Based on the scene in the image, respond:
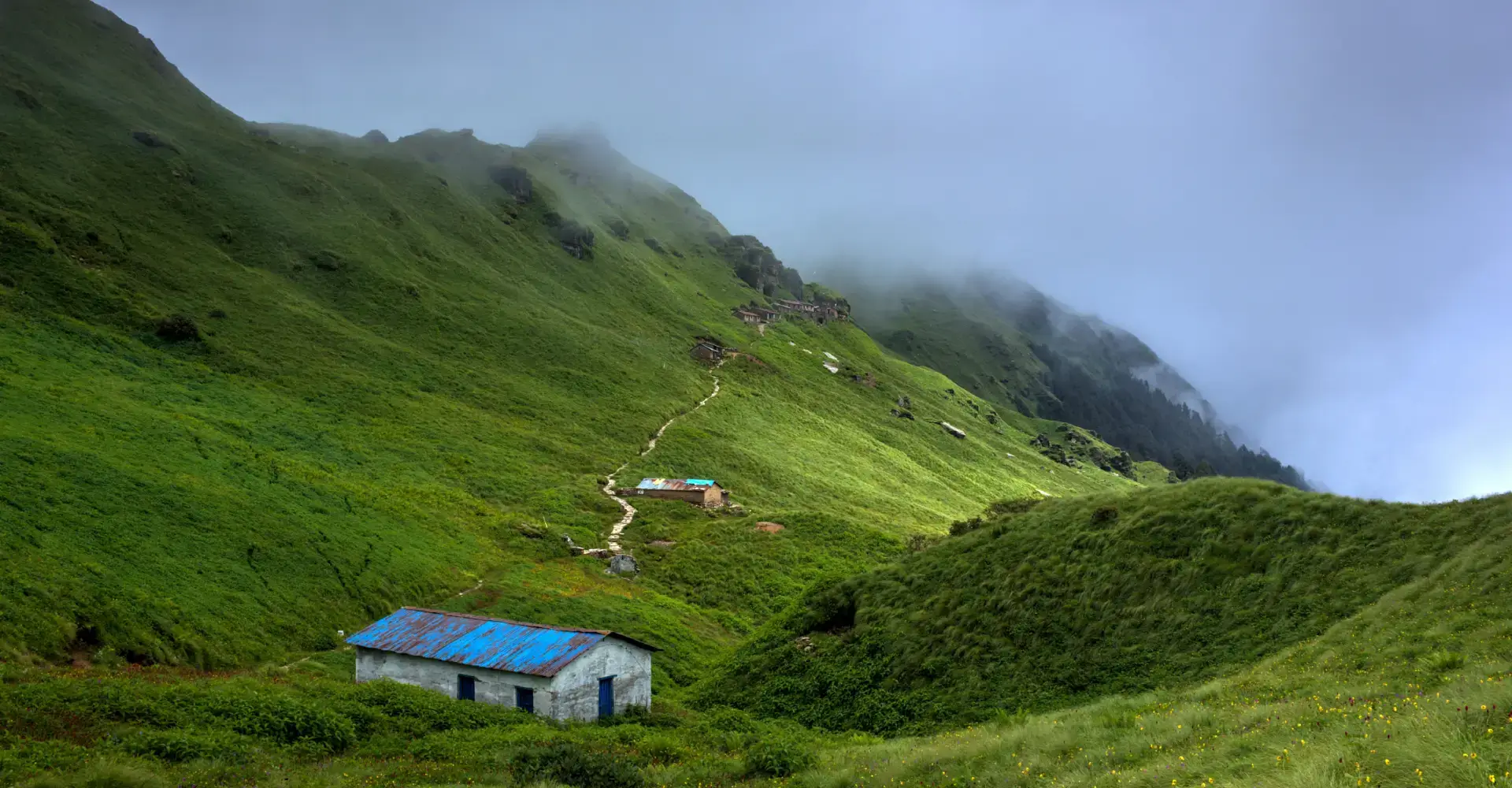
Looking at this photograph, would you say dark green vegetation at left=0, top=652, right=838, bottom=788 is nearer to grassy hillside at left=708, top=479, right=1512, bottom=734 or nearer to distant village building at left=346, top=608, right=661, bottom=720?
distant village building at left=346, top=608, right=661, bottom=720

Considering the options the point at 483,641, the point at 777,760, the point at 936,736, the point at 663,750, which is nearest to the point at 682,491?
the point at 483,641

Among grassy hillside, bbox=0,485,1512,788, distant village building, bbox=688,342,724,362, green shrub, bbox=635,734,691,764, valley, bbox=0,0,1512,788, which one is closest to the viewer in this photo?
grassy hillside, bbox=0,485,1512,788

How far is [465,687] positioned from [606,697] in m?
5.06

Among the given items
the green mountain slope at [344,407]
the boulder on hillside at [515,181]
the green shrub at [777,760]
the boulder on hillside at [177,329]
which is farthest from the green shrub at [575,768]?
the boulder on hillside at [515,181]

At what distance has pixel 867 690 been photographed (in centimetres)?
2939

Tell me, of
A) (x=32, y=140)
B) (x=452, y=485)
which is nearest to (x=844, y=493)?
(x=452, y=485)

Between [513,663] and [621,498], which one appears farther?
[621,498]

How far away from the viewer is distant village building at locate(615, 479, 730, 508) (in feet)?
239

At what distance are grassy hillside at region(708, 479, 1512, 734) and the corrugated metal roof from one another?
126ft

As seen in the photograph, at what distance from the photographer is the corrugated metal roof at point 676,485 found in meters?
73.5

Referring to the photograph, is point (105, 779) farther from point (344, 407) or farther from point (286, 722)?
point (344, 407)

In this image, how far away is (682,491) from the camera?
73.1 meters

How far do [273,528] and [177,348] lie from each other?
143 ft

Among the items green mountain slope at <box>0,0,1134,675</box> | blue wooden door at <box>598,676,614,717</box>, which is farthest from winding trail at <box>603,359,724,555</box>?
blue wooden door at <box>598,676,614,717</box>
